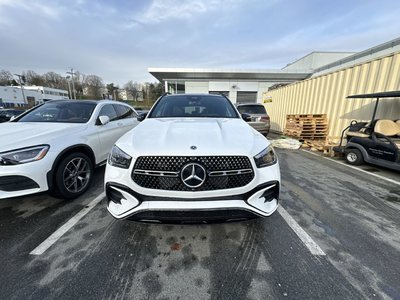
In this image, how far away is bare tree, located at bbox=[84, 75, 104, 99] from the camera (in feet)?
218

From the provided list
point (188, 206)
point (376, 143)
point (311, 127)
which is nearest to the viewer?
point (188, 206)

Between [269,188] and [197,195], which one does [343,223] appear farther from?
[197,195]

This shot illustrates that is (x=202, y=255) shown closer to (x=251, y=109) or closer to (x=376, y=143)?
(x=376, y=143)

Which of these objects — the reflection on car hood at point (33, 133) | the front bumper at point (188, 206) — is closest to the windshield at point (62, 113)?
the reflection on car hood at point (33, 133)

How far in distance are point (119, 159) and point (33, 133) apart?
74.0 inches

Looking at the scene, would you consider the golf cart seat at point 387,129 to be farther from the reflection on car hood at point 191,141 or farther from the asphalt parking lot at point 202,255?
the reflection on car hood at point 191,141

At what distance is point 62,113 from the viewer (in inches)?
152

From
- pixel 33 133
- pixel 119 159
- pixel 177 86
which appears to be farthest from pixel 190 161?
pixel 177 86

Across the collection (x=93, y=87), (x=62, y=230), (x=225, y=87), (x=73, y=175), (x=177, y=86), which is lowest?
(x=62, y=230)

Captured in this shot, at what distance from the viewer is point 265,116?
346 inches

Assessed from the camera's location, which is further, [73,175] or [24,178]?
[73,175]

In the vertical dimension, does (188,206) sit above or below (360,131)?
below

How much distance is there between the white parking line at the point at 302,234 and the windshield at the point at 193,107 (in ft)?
5.74

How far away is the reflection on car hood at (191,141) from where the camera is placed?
188 centimetres
